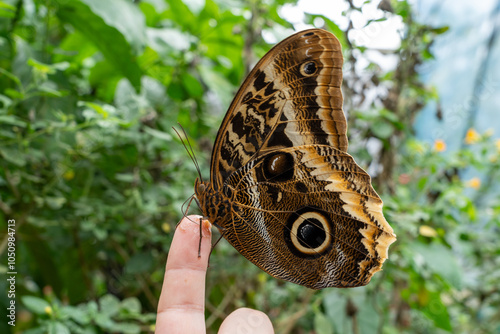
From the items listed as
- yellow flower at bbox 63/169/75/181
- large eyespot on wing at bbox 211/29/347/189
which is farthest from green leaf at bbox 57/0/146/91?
large eyespot on wing at bbox 211/29/347/189

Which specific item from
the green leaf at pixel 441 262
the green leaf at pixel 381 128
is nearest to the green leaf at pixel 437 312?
the green leaf at pixel 441 262

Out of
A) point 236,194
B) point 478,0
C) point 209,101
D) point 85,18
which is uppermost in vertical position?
point 478,0

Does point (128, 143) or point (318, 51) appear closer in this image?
point (318, 51)

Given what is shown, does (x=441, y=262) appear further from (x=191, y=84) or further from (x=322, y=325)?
(x=191, y=84)

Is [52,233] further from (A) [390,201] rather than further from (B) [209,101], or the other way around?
(A) [390,201]

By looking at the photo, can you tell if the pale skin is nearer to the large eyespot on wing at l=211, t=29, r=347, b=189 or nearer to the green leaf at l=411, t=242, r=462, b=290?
the large eyespot on wing at l=211, t=29, r=347, b=189

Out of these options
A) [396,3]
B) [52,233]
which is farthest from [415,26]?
[52,233]

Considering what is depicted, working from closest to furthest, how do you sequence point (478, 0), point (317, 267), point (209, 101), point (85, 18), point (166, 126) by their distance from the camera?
point (317, 267)
point (85, 18)
point (166, 126)
point (209, 101)
point (478, 0)

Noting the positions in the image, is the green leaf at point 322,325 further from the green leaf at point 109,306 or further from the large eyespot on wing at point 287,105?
the large eyespot on wing at point 287,105
